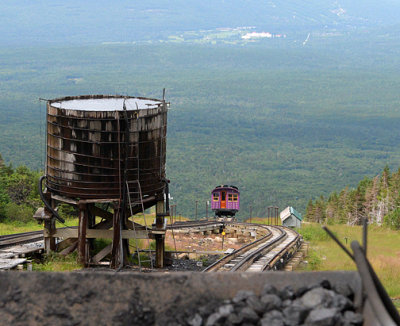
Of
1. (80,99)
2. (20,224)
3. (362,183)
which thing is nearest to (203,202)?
(362,183)

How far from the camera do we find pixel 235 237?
35844 mm

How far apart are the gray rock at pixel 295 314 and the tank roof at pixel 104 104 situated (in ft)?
43.4

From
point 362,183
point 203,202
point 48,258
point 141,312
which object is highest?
point 141,312

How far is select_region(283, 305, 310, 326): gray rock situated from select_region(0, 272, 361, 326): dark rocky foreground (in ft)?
0.44

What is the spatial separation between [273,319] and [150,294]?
1372 millimetres

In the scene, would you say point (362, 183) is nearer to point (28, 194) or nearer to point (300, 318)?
point (28, 194)

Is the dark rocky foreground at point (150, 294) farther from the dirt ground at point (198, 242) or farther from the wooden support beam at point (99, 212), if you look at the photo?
the dirt ground at point (198, 242)

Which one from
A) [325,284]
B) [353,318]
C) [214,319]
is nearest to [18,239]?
[214,319]

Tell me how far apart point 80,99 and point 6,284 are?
15643 mm

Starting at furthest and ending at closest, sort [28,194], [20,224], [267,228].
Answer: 1. [28,194]
2. [267,228]
3. [20,224]

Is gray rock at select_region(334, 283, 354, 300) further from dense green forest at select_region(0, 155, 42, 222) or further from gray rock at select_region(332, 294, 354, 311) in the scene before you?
dense green forest at select_region(0, 155, 42, 222)

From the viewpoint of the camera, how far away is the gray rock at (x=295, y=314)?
5973 mm

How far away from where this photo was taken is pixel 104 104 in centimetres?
2041

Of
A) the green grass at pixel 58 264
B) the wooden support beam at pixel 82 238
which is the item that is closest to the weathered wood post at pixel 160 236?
the wooden support beam at pixel 82 238
